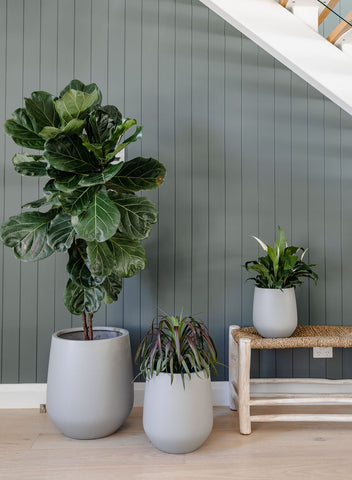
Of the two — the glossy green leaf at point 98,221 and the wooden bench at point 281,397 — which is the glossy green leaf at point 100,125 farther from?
the wooden bench at point 281,397

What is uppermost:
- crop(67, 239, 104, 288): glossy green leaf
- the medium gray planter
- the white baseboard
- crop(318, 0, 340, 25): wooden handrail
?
crop(318, 0, 340, 25): wooden handrail

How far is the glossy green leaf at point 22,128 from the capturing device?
171cm

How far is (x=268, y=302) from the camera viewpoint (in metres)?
2.06

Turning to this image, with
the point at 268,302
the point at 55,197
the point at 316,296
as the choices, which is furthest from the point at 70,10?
the point at 316,296

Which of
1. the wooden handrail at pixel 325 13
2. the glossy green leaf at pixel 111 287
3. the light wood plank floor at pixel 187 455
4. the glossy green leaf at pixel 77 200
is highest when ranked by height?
the wooden handrail at pixel 325 13

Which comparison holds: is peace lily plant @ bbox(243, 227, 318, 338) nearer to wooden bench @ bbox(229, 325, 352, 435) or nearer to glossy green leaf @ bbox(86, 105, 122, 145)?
wooden bench @ bbox(229, 325, 352, 435)

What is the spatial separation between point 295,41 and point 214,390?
2.03 meters

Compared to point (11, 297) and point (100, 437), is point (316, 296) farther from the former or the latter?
point (11, 297)

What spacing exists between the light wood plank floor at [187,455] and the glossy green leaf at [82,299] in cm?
63

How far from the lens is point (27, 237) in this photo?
1773mm

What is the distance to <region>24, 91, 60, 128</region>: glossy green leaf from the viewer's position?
1.68m

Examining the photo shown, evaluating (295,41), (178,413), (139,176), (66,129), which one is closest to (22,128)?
(66,129)

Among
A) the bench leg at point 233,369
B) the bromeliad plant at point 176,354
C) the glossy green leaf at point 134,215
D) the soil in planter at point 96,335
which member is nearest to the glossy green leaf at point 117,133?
the glossy green leaf at point 134,215

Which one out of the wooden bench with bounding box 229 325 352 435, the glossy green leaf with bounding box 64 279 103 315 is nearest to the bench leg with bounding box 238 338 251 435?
the wooden bench with bounding box 229 325 352 435
